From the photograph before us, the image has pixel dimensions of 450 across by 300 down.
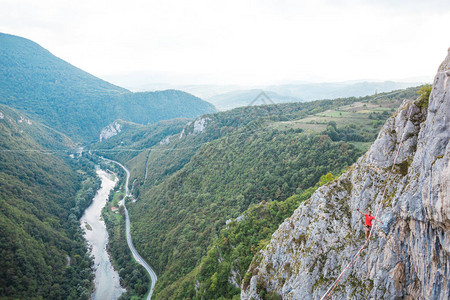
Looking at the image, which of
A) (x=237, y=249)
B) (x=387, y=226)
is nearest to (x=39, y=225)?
(x=237, y=249)

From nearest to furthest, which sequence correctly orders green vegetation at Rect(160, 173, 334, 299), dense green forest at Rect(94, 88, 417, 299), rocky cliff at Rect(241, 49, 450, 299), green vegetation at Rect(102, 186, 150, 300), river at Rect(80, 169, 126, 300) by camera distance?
rocky cliff at Rect(241, 49, 450, 299) < green vegetation at Rect(160, 173, 334, 299) < dense green forest at Rect(94, 88, 417, 299) < green vegetation at Rect(102, 186, 150, 300) < river at Rect(80, 169, 126, 300)

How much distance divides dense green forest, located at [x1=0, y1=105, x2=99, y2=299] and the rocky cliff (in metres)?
76.2

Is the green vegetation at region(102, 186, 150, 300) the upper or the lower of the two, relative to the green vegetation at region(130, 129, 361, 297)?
lower

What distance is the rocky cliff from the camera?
37.9 ft

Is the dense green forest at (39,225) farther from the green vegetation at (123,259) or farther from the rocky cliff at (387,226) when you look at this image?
the rocky cliff at (387,226)

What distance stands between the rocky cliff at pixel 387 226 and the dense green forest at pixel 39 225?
3001 inches

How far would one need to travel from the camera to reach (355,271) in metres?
16.6

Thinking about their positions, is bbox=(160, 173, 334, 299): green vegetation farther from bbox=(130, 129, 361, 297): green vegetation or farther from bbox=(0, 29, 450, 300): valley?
bbox=(130, 129, 361, 297): green vegetation

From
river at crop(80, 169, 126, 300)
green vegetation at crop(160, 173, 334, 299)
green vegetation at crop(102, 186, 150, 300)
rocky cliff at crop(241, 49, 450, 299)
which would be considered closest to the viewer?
rocky cliff at crop(241, 49, 450, 299)

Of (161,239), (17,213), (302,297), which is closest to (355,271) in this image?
(302,297)

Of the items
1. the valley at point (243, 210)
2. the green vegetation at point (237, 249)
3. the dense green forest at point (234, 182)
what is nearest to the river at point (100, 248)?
the valley at point (243, 210)

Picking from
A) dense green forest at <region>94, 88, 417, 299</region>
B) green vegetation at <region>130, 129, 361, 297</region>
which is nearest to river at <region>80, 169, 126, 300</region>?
dense green forest at <region>94, 88, 417, 299</region>

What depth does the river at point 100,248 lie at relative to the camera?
7331 centimetres

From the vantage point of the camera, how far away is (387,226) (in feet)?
47.9
